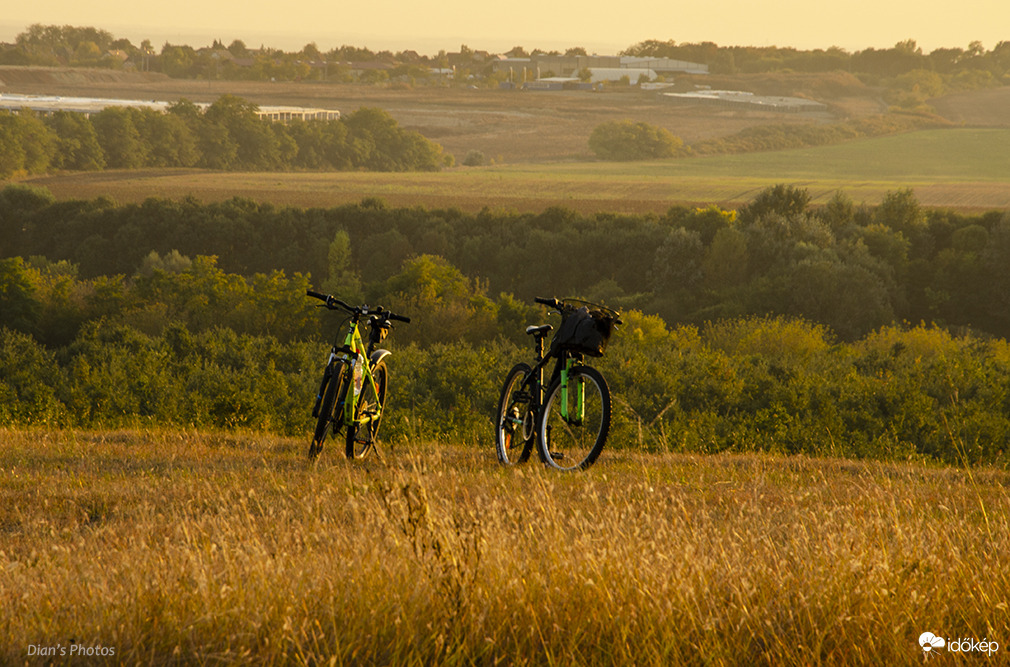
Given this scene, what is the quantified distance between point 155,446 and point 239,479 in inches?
92.5

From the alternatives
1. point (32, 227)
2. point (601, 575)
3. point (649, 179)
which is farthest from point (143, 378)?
point (649, 179)

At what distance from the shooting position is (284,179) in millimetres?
106688

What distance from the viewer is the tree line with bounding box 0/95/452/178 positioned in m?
107

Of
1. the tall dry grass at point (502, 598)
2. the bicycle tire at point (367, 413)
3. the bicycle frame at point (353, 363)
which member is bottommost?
the bicycle tire at point (367, 413)

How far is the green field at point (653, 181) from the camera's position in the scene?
85.0 metres

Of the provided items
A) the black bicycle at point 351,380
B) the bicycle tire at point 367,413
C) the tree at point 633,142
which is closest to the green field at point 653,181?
the tree at point 633,142

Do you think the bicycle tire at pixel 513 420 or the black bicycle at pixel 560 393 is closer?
the black bicycle at pixel 560 393

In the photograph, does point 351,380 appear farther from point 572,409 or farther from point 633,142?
point 633,142

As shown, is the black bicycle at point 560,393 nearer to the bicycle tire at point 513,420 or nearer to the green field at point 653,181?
the bicycle tire at point 513,420

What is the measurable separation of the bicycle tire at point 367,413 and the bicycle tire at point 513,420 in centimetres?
113

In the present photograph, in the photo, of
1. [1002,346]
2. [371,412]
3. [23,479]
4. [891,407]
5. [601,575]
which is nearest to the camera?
[601,575]

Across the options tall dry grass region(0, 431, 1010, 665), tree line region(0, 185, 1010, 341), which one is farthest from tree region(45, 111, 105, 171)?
tall dry grass region(0, 431, 1010, 665)

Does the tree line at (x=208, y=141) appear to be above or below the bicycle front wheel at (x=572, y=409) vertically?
below

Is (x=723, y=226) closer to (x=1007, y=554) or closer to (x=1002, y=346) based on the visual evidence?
(x=1002, y=346)
